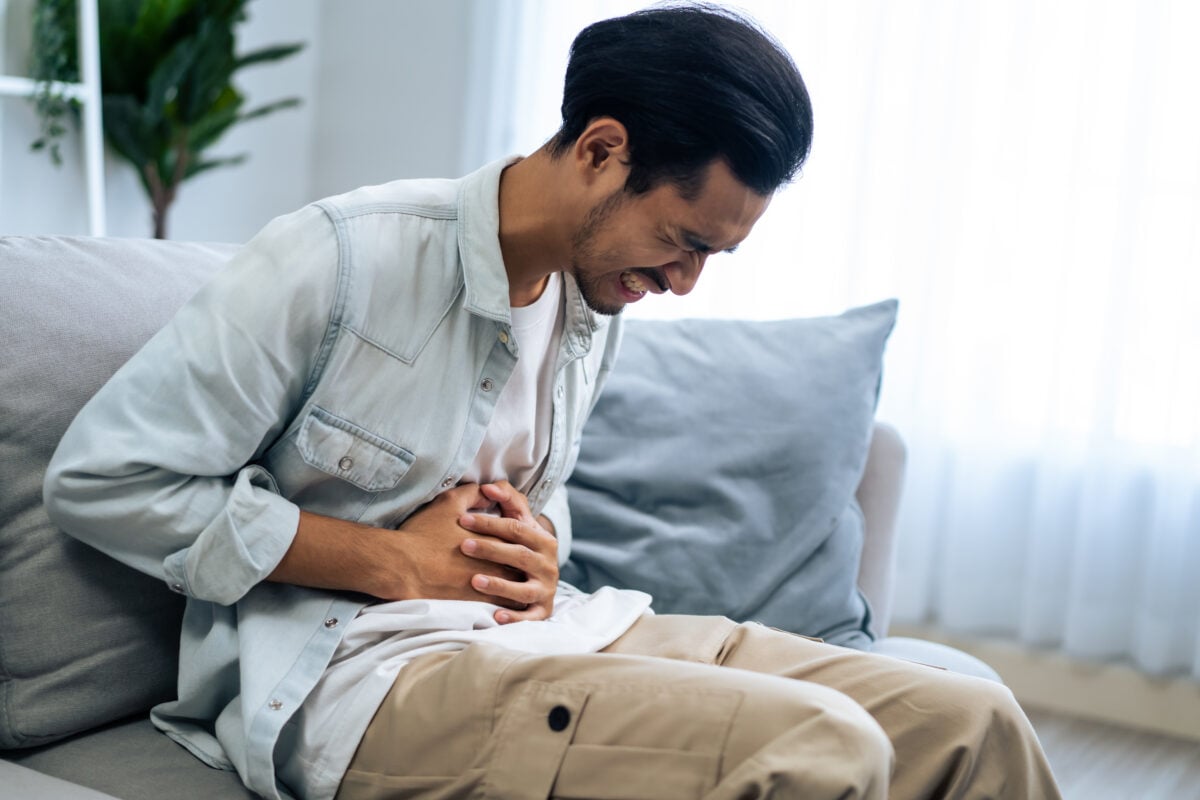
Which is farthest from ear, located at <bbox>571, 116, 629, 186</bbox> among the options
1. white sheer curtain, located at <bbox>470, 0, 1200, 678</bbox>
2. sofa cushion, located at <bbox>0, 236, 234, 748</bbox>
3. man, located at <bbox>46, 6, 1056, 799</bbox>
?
white sheer curtain, located at <bbox>470, 0, 1200, 678</bbox>

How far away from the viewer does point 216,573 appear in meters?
1.02

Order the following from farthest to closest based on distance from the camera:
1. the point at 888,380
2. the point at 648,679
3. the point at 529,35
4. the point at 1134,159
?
the point at 529,35
the point at 888,380
the point at 1134,159
the point at 648,679

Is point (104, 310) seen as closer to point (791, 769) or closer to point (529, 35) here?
point (791, 769)

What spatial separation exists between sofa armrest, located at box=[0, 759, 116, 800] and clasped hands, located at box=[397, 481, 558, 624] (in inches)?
12.1

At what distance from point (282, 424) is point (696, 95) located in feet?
1.57

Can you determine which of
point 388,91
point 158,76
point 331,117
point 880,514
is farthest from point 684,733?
point 331,117

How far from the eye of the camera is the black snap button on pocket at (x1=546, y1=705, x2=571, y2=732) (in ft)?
3.01

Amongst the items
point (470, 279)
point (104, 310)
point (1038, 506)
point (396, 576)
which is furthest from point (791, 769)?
point (1038, 506)

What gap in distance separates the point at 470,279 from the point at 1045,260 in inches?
62.9

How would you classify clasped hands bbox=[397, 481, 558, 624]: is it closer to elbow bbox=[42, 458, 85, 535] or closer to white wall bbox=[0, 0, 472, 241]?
elbow bbox=[42, 458, 85, 535]

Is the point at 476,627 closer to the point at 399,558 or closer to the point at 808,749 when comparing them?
the point at 399,558

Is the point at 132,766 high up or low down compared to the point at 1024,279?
down

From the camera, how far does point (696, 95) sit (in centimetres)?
103

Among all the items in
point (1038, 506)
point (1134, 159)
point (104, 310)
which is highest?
point (1134, 159)
